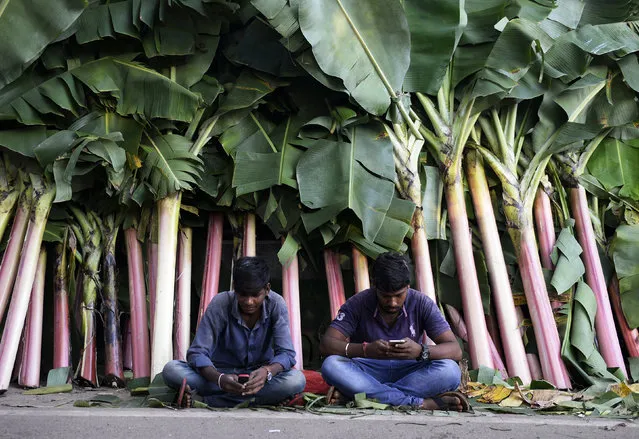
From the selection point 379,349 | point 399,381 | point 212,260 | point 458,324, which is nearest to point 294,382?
point 379,349

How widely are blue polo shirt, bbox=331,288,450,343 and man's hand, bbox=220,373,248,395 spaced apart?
→ 78 cm

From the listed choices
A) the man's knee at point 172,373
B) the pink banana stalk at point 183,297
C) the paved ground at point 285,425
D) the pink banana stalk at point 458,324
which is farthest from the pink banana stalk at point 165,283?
the pink banana stalk at point 458,324

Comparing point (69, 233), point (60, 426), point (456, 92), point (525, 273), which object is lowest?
point (60, 426)

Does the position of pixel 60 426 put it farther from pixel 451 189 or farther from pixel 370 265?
pixel 451 189

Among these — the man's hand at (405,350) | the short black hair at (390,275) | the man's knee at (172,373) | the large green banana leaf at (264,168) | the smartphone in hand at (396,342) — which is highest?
the large green banana leaf at (264,168)

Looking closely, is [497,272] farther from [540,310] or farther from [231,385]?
[231,385]

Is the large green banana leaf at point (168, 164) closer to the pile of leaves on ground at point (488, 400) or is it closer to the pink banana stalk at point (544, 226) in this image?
the pile of leaves on ground at point (488, 400)

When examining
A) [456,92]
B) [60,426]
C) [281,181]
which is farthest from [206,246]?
[60,426]

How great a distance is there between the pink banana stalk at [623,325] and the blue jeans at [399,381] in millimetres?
2059

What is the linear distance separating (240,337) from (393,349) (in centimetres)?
84

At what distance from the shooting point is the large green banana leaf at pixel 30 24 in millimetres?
5066

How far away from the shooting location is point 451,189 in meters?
5.71

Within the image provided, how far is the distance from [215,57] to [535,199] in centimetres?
267

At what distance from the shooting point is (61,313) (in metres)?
5.61
